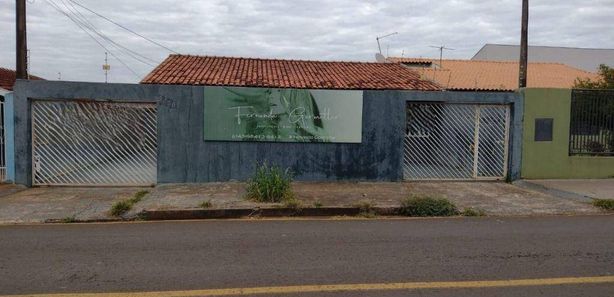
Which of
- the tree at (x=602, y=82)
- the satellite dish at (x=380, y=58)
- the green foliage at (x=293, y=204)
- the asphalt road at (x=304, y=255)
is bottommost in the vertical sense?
the asphalt road at (x=304, y=255)

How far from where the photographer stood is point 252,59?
17.4 m

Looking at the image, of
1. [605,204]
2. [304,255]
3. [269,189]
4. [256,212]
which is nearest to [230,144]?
[269,189]

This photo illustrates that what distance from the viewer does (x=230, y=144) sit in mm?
11914

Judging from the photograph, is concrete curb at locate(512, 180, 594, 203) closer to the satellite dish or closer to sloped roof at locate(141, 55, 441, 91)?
sloped roof at locate(141, 55, 441, 91)

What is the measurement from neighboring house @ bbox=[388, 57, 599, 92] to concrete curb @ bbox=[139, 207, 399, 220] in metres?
12.6

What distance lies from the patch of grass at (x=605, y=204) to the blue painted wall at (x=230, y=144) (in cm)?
301

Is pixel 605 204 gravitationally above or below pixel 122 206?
above

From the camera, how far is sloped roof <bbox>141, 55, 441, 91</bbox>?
523 inches

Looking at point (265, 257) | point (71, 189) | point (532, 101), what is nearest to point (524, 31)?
point (532, 101)

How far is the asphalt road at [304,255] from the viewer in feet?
16.0

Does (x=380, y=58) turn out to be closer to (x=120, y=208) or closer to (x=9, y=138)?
(x=9, y=138)

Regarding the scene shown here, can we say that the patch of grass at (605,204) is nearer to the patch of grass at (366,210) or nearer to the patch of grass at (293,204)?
the patch of grass at (366,210)

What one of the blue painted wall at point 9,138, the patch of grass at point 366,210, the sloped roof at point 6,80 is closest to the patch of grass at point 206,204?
the patch of grass at point 366,210

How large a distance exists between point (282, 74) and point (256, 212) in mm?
6980
